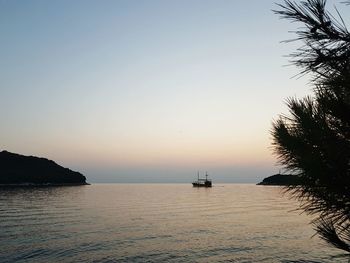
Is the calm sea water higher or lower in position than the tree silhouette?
lower

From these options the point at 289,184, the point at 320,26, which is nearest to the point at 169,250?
the point at 289,184

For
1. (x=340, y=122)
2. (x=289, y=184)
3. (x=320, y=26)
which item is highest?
(x=320, y=26)

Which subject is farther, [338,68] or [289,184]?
[289,184]

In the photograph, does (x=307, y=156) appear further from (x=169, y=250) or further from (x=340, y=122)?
(x=169, y=250)

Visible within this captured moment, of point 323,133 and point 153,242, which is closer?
point 323,133

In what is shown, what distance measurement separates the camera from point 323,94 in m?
4.91

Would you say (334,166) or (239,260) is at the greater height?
(334,166)

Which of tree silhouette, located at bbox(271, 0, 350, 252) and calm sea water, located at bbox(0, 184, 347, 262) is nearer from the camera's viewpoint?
tree silhouette, located at bbox(271, 0, 350, 252)

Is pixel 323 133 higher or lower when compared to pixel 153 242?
higher

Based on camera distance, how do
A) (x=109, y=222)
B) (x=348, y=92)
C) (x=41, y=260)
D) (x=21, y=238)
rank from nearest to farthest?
(x=348, y=92), (x=41, y=260), (x=21, y=238), (x=109, y=222)

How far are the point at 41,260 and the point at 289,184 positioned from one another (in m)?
24.5

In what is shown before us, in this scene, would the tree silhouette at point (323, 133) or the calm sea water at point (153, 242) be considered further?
the calm sea water at point (153, 242)

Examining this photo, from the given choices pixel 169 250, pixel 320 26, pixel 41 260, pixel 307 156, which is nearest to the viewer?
pixel 320 26

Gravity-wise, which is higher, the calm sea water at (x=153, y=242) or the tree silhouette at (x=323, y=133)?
the tree silhouette at (x=323, y=133)
